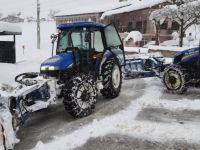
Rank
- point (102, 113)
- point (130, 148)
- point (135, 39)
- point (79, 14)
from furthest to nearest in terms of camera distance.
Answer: point (79, 14)
point (135, 39)
point (102, 113)
point (130, 148)

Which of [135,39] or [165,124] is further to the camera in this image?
[135,39]

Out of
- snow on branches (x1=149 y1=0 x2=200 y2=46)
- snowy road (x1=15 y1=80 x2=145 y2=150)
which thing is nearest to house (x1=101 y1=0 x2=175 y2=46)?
snow on branches (x1=149 y1=0 x2=200 y2=46)

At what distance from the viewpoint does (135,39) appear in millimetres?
29016

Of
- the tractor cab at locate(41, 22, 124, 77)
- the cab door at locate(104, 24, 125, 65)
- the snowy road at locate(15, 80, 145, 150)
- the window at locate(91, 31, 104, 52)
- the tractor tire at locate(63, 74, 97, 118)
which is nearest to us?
the snowy road at locate(15, 80, 145, 150)

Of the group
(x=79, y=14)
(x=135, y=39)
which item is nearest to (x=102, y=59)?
(x=135, y=39)

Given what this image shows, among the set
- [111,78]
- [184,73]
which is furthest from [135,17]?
[111,78]

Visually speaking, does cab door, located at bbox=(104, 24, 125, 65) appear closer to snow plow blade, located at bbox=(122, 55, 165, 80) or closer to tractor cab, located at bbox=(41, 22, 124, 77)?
tractor cab, located at bbox=(41, 22, 124, 77)

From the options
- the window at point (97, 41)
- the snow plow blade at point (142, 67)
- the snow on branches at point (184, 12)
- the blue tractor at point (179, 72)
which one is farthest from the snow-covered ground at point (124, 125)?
the snow on branches at point (184, 12)

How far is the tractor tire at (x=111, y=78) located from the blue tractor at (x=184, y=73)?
4.59 feet

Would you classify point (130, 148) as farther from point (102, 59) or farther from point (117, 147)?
point (102, 59)

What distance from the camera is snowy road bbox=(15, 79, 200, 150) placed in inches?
199

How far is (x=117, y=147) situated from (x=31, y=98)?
6.18 feet

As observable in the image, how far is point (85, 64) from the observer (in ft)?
23.8

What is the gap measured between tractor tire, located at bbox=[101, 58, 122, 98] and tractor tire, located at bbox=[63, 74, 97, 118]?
103cm
